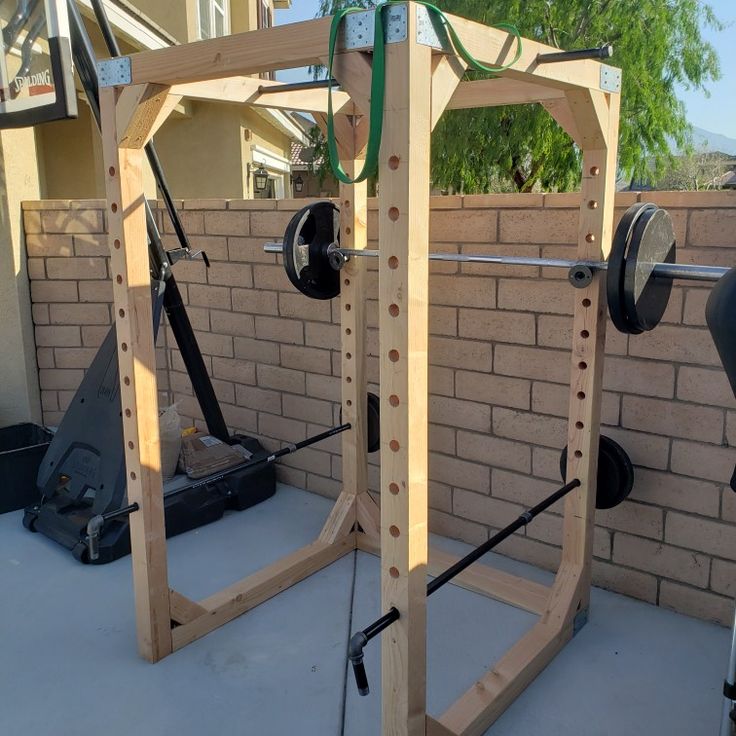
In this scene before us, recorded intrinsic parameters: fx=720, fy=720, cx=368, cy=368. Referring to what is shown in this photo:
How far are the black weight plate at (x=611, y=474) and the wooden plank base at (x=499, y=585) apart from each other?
39 centimetres

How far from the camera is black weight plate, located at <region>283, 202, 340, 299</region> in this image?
2.61 metres

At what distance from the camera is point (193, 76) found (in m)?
1.82

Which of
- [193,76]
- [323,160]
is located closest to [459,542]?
[193,76]

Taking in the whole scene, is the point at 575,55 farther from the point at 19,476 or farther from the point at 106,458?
the point at 19,476

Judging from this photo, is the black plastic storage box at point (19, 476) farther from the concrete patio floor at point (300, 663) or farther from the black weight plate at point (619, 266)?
the black weight plate at point (619, 266)

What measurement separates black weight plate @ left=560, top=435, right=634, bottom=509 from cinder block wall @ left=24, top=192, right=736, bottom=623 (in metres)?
0.12

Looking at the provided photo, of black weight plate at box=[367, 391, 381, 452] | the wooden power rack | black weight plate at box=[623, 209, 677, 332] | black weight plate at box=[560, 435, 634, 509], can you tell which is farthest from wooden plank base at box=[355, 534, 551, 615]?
black weight plate at box=[623, 209, 677, 332]

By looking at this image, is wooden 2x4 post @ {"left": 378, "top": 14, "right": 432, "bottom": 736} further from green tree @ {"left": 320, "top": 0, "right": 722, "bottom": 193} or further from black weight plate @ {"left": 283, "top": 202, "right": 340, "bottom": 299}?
green tree @ {"left": 320, "top": 0, "right": 722, "bottom": 193}

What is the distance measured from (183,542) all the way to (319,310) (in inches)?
46.9

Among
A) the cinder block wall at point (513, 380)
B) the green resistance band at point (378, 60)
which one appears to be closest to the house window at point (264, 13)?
the cinder block wall at point (513, 380)

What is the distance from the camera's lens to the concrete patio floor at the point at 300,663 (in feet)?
6.55

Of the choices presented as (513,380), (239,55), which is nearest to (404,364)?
(239,55)

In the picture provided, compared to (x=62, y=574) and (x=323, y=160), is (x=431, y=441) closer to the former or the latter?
(x=62, y=574)

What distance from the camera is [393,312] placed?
1.48 m
